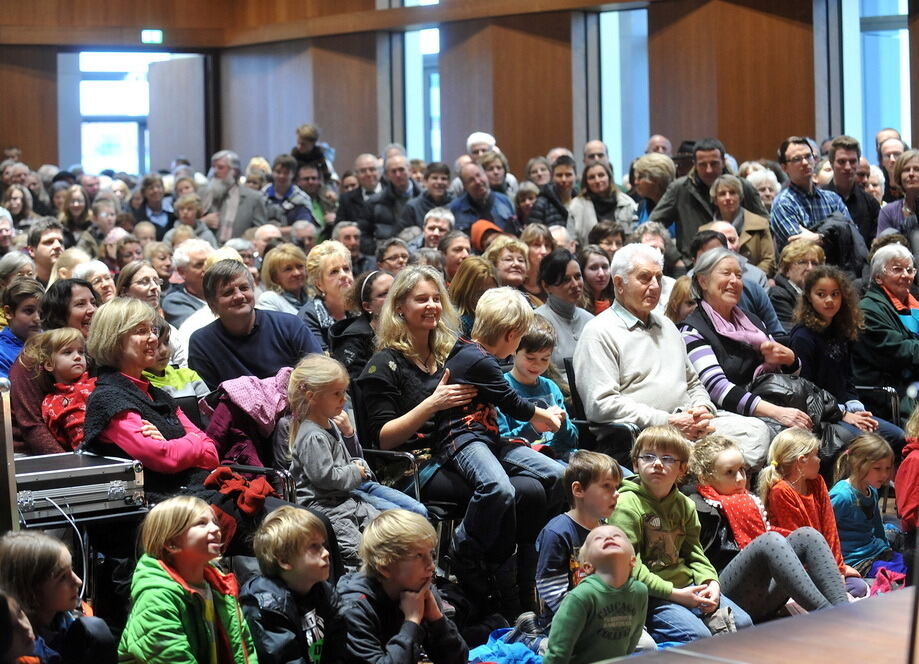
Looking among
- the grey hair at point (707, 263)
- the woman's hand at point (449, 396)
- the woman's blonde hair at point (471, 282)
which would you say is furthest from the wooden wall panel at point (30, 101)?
the woman's hand at point (449, 396)

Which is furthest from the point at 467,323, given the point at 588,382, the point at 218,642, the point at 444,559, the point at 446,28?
the point at 446,28

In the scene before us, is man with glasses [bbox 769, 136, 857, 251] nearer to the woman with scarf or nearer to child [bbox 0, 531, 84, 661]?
the woman with scarf

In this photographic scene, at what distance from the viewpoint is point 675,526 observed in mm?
4160

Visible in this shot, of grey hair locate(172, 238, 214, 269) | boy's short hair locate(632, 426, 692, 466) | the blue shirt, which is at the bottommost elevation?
boy's short hair locate(632, 426, 692, 466)

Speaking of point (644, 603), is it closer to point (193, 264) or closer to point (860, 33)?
point (193, 264)

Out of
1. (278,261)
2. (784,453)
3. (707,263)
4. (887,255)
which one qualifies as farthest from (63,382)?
(887,255)

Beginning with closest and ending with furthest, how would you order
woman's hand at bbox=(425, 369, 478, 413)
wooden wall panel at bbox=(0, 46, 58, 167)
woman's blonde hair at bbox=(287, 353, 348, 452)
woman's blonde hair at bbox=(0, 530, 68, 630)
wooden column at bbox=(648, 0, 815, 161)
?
1. woman's blonde hair at bbox=(0, 530, 68, 630)
2. woman's blonde hair at bbox=(287, 353, 348, 452)
3. woman's hand at bbox=(425, 369, 478, 413)
4. wooden column at bbox=(648, 0, 815, 161)
5. wooden wall panel at bbox=(0, 46, 58, 167)

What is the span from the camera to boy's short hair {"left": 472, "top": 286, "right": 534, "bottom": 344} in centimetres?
470

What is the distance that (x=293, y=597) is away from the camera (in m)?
3.47

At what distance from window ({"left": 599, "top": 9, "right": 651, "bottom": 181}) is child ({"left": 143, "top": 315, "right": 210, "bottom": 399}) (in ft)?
27.4

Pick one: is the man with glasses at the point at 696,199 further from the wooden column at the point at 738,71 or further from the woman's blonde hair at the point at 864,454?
the wooden column at the point at 738,71

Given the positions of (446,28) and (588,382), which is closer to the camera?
(588,382)

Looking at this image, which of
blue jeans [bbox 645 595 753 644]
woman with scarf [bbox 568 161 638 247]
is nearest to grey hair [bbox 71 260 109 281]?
blue jeans [bbox 645 595 753 644]

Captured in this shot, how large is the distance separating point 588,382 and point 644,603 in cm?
148
